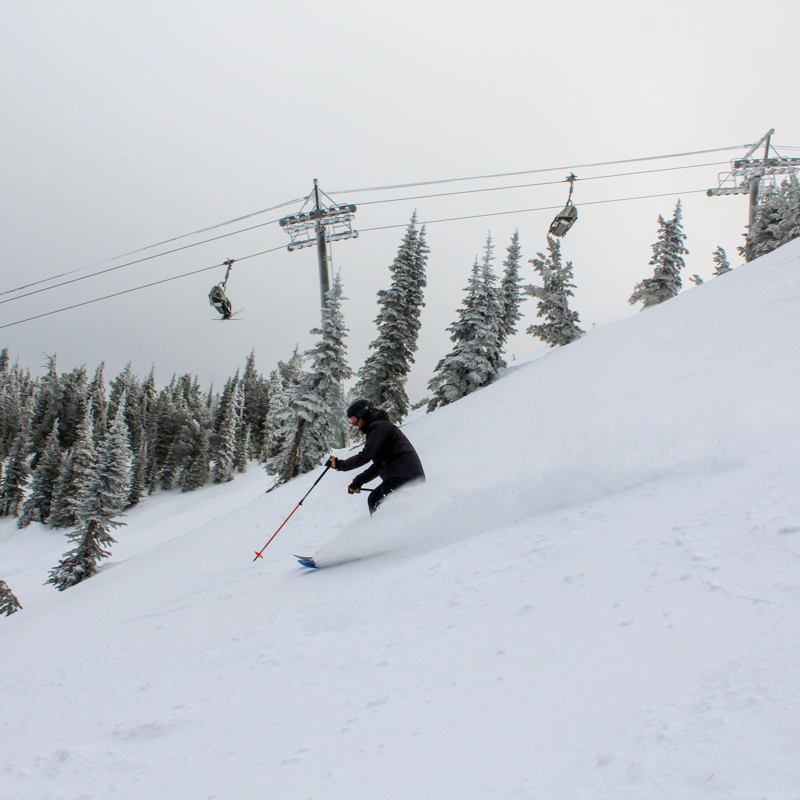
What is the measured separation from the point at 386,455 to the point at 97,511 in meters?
29.7

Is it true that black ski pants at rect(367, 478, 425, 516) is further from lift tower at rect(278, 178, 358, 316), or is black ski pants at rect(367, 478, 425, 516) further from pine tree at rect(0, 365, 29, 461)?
pine tree at rect(0, 365, 29, 461)

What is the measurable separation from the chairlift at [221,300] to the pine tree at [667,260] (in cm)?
3100

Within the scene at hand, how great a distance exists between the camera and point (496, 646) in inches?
148

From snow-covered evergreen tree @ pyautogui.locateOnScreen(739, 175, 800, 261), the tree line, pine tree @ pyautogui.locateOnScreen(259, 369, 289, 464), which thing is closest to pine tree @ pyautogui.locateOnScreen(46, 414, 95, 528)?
the tree line

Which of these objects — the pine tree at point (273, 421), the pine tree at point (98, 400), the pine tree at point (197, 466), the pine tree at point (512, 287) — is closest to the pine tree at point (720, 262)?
the pine tree at point (512, 287)

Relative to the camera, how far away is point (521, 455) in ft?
29.0

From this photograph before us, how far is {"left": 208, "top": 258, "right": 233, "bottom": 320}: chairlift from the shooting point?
17.0 metres

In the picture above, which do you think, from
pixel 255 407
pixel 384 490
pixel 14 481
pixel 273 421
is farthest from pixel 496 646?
pixel 255 407

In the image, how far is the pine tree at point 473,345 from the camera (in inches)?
1214

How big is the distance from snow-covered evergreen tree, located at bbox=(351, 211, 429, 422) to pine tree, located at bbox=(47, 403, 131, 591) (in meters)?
15.9

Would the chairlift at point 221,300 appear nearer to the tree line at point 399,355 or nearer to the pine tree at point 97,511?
the tree line at point 399,355

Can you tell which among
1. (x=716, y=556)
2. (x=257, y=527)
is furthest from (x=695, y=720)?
(x=257, y=527)

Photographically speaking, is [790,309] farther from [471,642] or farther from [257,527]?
[257,527]

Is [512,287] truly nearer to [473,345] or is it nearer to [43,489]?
[473,345]
